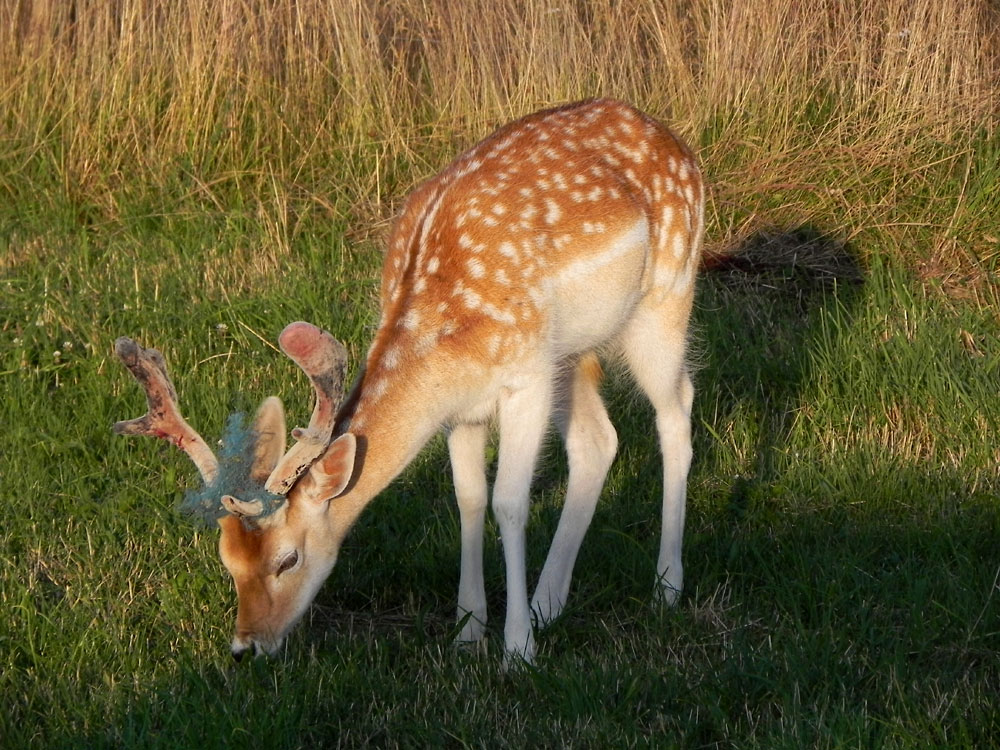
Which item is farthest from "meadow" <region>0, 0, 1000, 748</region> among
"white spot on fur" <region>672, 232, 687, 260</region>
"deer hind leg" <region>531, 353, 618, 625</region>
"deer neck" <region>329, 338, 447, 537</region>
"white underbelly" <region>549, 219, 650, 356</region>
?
"white spot on fur" <region>672, 232, 687, 260</region>

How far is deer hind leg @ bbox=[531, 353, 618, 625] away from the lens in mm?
5098

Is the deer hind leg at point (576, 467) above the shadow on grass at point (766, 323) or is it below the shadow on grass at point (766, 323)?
above

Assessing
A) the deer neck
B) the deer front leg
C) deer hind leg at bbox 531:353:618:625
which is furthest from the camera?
deer hind leg at bbox 531:353:618:625

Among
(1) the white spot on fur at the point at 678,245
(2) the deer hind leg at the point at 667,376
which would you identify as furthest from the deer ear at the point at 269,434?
(1) the white spot on fur at the point at 678,245

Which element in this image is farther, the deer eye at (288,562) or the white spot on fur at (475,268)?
Result: the white spot on fur at (475,268)

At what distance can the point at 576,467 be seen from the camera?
5492mm

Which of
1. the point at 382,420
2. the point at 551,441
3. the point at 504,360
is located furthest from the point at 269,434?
the point at 551,441

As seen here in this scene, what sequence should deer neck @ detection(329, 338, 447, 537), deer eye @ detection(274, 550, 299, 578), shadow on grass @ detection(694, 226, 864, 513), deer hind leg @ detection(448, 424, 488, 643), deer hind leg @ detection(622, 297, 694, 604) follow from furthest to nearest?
shadow on grass @ detection(694, 226, 864, 513) < deer hind leg @ detection(622, 297, 694, 604) < deer hind leg @ detection(448, 424, 488, 643) < deer neck @ detection(329, 338, 447, 537) < deer eye @ detection(274, 550, 299, 578)

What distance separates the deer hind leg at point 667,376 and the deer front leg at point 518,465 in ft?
2.44

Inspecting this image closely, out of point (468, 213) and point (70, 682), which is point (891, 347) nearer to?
point (468, 213)

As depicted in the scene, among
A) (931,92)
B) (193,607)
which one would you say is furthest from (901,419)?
(193,607)

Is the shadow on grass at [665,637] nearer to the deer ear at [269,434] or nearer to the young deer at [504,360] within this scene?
the young deer at [504,360]

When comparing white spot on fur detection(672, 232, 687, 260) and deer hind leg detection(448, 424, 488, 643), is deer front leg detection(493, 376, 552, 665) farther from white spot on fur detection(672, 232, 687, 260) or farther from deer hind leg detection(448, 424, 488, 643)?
white spot on fur detection(672, 232, 687, 260)

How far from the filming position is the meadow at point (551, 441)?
4285 millimetres
